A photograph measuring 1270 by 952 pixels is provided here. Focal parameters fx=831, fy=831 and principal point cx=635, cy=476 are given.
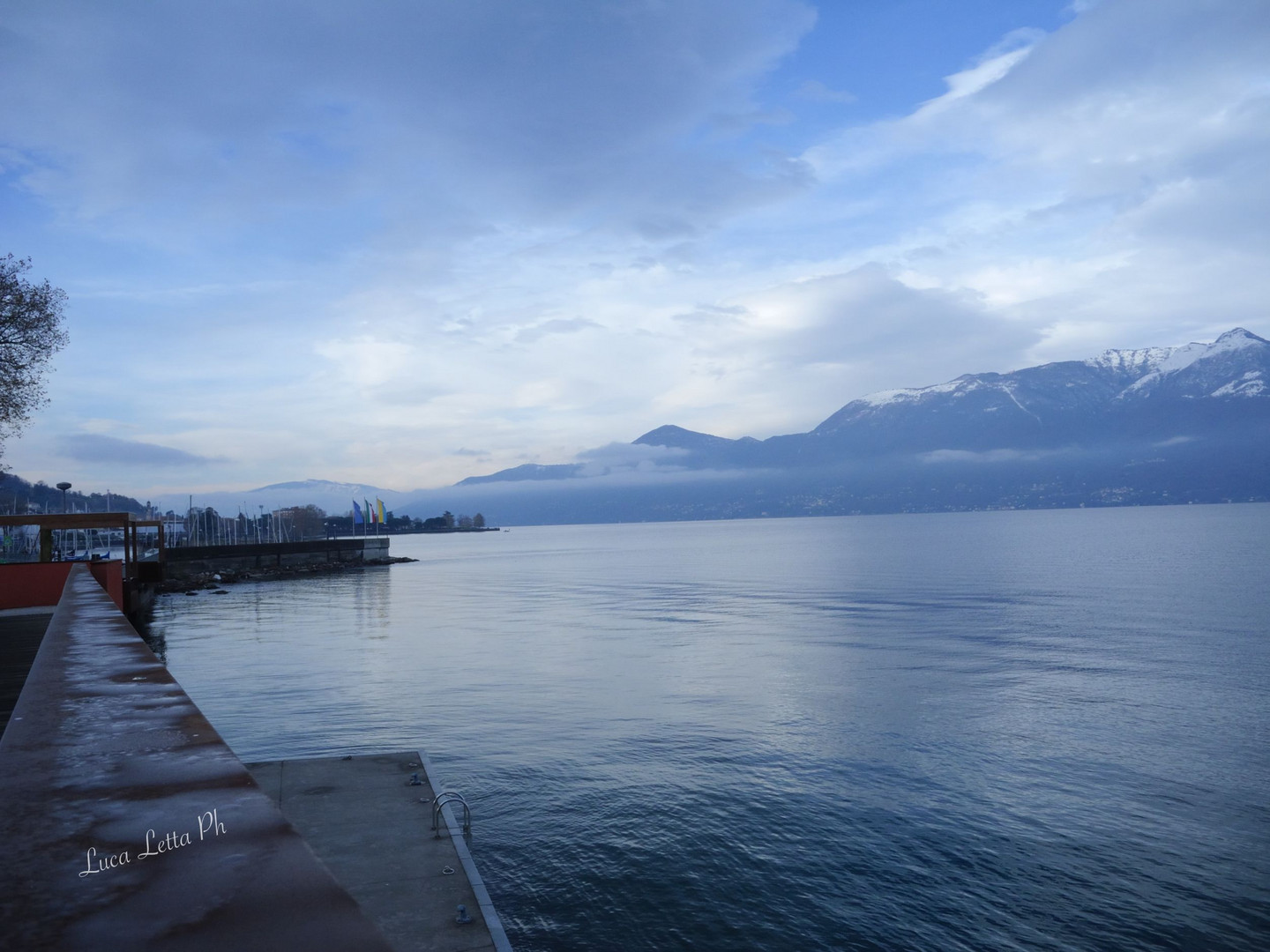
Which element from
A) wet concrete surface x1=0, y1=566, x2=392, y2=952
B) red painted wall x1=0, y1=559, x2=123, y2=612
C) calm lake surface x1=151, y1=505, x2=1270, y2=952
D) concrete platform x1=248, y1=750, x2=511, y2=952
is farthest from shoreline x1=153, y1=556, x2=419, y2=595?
wet concrete surface x1=0, y1=566, x2=392, y2=952

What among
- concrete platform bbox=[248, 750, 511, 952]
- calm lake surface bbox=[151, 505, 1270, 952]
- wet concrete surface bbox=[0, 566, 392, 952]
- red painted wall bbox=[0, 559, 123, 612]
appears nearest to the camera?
wet concrete surface bbox=[0, 566, 392, 952]

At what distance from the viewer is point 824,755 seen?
22.6 meters

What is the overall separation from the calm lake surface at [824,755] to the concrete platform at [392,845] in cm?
167

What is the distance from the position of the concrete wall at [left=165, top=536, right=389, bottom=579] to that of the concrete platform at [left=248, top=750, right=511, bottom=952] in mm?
92300

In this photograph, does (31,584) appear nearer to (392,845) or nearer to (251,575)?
(392,845)

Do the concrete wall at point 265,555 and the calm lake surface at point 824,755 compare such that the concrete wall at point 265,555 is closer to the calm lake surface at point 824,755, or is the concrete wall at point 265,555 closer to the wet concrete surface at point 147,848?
the calm lake surface at point 824,755

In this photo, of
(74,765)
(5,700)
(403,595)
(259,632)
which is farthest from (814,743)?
(403,595)

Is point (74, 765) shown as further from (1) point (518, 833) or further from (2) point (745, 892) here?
(1) point (518, 833)

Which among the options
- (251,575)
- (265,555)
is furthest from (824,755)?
(265,555)

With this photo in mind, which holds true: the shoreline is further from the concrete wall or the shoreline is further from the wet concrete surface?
the wet concrete surface

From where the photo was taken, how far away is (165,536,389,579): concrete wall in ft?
353

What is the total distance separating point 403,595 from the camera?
81.3 meters

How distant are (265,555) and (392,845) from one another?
390 feet

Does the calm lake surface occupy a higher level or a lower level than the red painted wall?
lower
